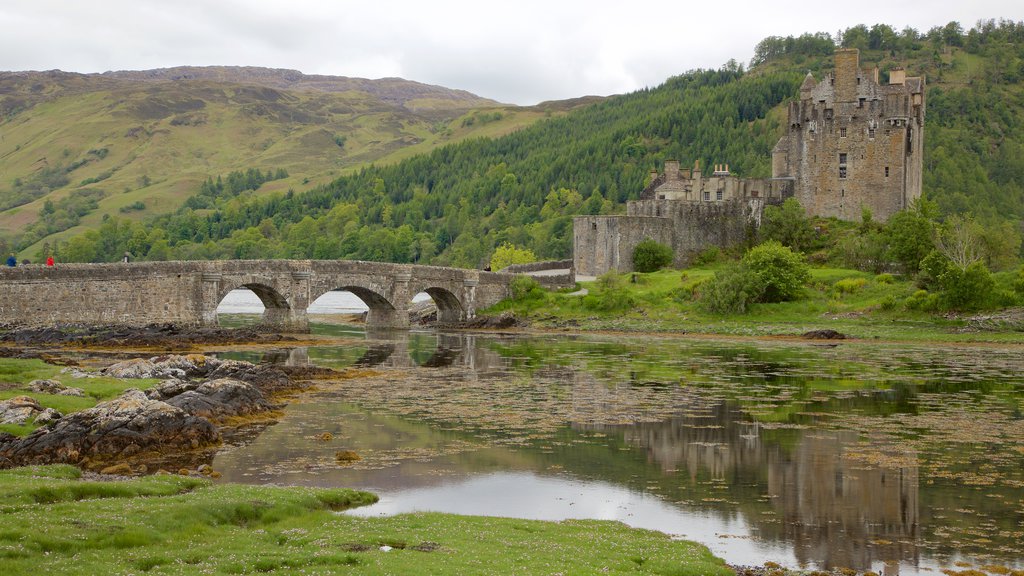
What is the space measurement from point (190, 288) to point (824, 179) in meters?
47.3

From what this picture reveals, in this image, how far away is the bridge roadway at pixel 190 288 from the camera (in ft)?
176

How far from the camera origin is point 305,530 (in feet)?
57.1

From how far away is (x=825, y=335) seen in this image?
60.2 metres

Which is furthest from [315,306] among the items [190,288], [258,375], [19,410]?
[19,410]

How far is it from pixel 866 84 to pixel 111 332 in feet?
181

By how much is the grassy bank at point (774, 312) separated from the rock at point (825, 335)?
0.79 metres

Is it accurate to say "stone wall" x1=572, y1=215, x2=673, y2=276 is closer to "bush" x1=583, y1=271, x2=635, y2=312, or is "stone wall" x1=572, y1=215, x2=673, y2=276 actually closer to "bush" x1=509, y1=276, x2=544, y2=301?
"bush" x1=583, y1=271, x2=635, y2=312

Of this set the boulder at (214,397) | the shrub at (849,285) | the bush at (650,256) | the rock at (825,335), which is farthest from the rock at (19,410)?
the bush at (650,256)

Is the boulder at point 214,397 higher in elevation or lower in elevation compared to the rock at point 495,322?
lower

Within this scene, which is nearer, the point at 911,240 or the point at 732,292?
the point at 732,292

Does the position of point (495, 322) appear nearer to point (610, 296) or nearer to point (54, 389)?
point (610, 296)

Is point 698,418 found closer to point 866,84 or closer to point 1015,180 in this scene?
point 866,84

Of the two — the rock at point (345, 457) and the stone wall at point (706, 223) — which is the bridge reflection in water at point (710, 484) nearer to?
the rock at point (345, 457)

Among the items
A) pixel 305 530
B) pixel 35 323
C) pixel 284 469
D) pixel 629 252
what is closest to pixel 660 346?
pixel 629 252
